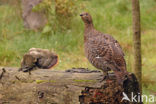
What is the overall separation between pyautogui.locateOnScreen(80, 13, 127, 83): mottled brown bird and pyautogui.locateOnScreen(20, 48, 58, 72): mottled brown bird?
646 mm

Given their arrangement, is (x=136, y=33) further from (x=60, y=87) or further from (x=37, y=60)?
(x=60, y=87)

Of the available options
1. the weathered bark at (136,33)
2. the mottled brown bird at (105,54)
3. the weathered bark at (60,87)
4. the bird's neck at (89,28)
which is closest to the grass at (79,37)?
the weathered bark at (136,33)

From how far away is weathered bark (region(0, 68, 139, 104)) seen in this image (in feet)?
11.1

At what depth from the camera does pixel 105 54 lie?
11.5 ft

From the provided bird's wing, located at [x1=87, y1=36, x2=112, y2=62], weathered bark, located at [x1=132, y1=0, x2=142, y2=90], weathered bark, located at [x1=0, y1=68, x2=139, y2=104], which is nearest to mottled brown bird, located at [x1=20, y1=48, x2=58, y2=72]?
weathered bark, located at [x1=0, y1=68, x2=139, y2=104]

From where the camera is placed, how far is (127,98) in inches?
137

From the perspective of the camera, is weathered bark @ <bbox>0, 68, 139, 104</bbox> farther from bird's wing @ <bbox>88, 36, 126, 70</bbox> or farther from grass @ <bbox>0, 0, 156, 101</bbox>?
grass @ <bbox>0, 0, 156, 101</bbox>

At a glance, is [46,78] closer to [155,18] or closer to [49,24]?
[49,24]

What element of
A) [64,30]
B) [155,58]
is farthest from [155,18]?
[64,30]

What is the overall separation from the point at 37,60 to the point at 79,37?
127 inches

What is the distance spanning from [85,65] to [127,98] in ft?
7.21

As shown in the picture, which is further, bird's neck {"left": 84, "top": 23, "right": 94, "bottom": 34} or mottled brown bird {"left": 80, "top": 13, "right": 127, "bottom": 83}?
bird's neck {"left": 84, "top": 23, "right": 94, "bottom": 34}

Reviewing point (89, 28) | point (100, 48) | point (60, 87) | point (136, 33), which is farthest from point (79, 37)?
point (60, 87)

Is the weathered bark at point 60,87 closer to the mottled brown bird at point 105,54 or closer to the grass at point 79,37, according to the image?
the mottled brown bird at point 105,54
